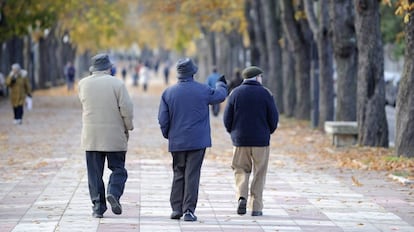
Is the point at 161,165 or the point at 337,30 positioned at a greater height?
the point at 337,30

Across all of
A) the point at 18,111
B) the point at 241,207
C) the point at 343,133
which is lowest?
the point at 18,111

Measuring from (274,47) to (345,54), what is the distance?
12.4 m

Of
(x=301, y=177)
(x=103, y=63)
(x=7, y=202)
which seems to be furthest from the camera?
(x=301, y=177)

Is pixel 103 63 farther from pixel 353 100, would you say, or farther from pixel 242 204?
pixel 353 100

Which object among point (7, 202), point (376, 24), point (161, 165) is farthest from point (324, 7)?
point (7, 202)

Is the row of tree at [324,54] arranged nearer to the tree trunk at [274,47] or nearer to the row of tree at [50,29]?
the tree trunk at [274,47]

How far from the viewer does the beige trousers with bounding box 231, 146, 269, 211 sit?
43.3 ft

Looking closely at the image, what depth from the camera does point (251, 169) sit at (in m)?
13.4

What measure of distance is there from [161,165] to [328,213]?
23.1 feet

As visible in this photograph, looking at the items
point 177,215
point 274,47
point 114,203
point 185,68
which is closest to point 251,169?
point 177,215

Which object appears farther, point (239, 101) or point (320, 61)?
point (320, 61)

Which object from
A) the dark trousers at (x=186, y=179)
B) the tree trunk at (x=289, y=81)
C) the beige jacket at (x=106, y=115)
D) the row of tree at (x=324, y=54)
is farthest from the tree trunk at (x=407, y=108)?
the tree trunk at (x=289, y=81)

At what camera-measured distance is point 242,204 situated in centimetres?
1315

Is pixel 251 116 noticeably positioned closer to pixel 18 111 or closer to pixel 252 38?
pixel 18 111
